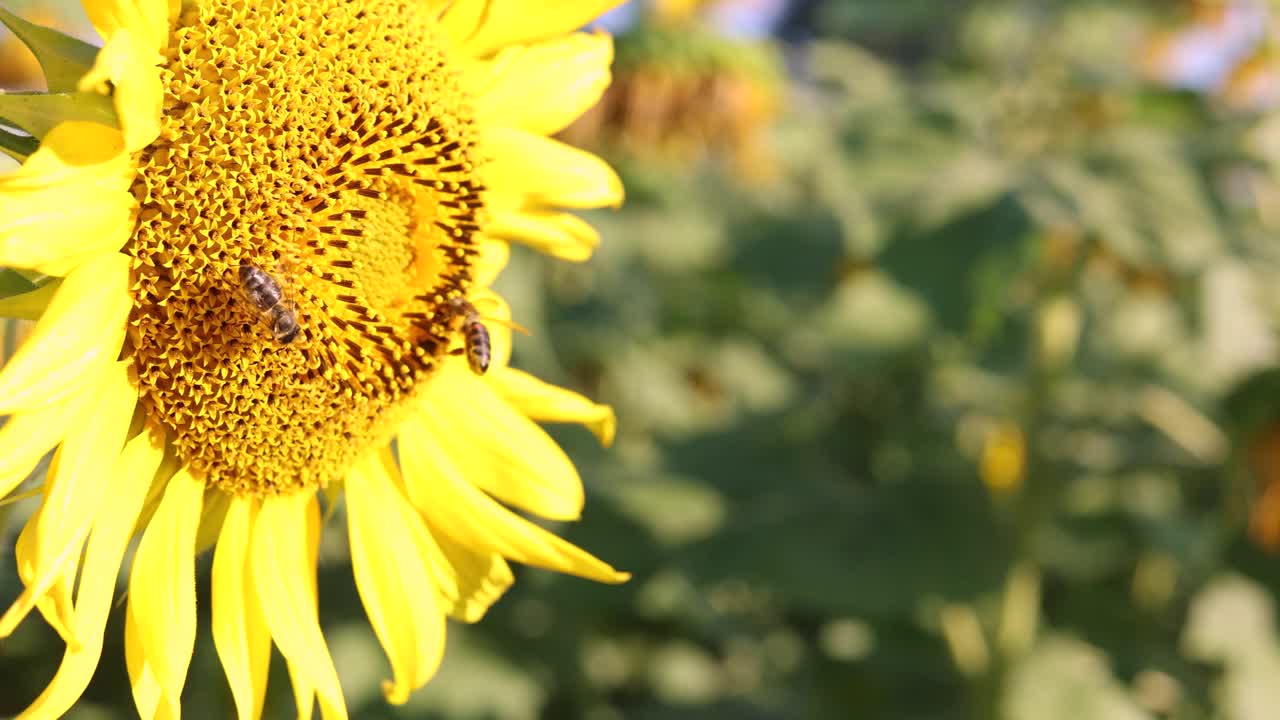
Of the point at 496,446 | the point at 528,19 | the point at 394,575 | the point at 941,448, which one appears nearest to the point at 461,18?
the point at 528,19

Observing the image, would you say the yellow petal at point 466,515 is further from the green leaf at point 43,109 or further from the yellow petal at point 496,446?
the green leaf at point 43,109

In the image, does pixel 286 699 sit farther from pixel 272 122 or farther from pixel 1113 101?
pixel 1113 101

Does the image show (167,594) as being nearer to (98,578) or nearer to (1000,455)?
(98,578)

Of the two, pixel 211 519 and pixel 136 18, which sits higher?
pixel 136 18

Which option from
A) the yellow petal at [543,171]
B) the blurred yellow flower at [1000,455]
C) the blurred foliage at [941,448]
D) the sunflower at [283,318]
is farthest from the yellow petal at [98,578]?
the blurred yellow flower at [1000,455]

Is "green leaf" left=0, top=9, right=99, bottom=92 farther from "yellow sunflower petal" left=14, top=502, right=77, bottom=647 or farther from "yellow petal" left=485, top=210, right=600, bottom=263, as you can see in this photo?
"yellow petal" left=485, top=210, right=600, bottom=263
